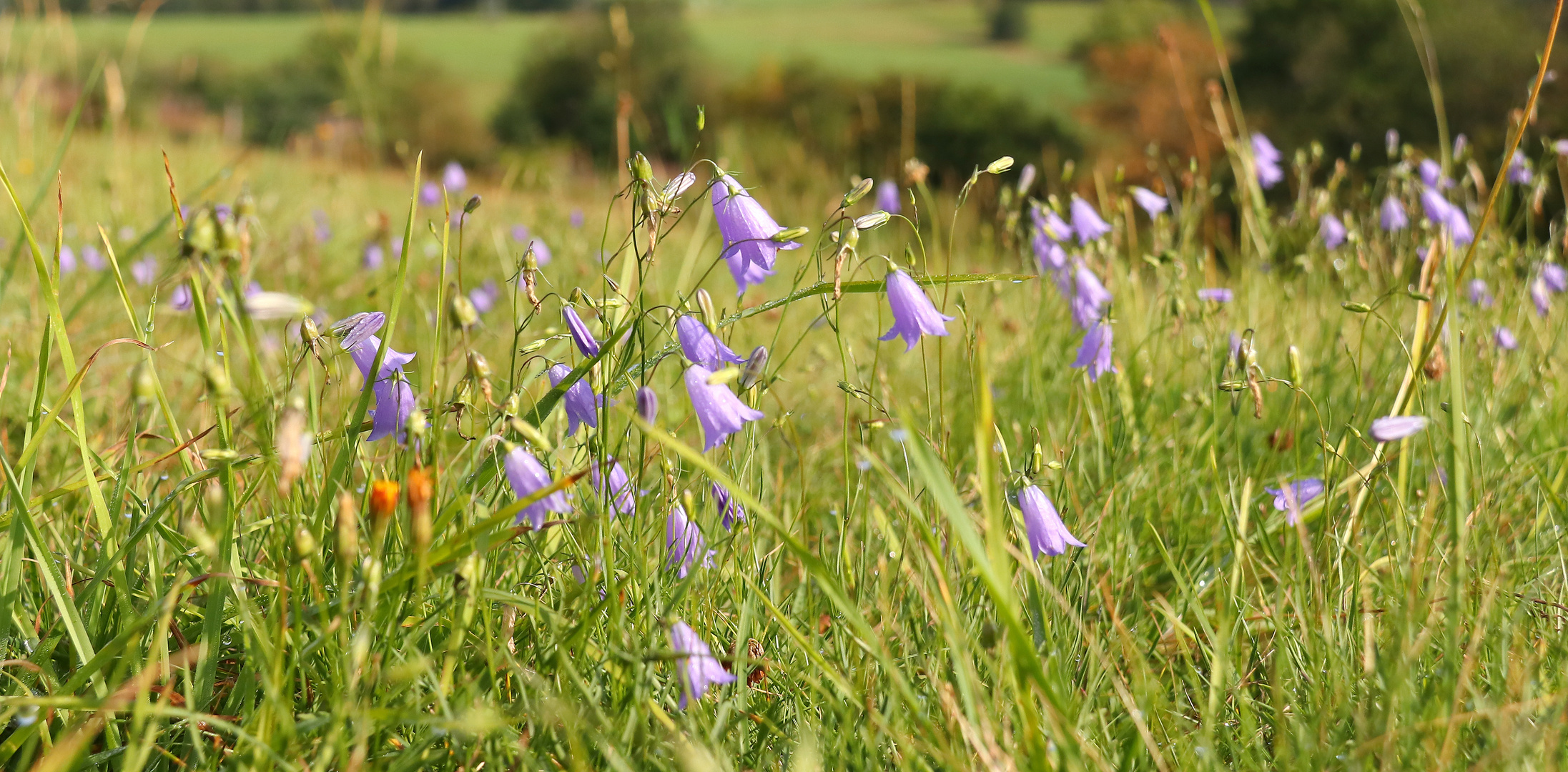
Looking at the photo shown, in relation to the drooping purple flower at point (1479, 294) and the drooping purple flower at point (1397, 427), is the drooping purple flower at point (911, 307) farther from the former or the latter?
the drooping purple flower at point (1479, 294)

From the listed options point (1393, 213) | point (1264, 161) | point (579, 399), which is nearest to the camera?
point (579, 399)

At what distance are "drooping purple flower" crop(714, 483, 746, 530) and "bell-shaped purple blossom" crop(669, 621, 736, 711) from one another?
0.58ft

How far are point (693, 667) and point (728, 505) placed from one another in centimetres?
30

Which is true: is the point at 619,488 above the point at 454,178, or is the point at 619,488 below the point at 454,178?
above

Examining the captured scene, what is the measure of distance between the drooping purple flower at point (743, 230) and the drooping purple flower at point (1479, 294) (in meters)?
2.25

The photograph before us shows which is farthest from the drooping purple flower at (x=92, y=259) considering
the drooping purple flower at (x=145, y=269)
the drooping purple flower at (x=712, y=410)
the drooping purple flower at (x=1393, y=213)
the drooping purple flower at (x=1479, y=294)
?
the drooping purple flower at (x=1479, y=294)

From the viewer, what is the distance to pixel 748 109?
25609 millimetres

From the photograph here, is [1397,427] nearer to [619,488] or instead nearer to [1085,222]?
[619,488]

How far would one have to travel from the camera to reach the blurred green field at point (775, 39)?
32.9 metres

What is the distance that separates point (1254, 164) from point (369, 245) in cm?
359

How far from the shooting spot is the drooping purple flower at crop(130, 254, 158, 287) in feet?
13.0

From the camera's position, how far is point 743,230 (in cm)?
136

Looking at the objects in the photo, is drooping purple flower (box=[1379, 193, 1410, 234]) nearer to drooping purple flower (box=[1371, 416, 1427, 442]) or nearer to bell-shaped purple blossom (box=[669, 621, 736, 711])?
drooping purple flower (box=[1371, 416, 1427, 442])

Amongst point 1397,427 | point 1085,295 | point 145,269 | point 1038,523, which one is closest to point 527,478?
point 1038,523
